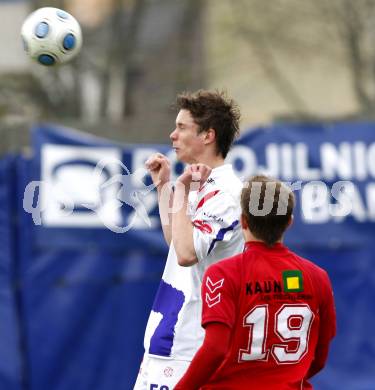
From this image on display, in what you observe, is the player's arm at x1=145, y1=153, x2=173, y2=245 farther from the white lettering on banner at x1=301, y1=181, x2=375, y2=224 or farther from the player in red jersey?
the white lettering on banner at x1=301, y1=181, x2=375, y2=224

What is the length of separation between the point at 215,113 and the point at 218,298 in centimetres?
156

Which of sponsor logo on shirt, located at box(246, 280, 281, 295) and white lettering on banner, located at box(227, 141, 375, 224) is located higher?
white lettering on banner, located at box(227, 141, 375, 224)

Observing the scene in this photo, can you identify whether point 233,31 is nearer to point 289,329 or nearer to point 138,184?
point 138,184

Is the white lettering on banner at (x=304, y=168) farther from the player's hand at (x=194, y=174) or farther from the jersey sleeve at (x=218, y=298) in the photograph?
the jersey sleeve at (x=218, y=298)

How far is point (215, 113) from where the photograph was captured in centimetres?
528

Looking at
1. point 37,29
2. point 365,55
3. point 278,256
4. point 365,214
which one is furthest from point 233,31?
point 278,256

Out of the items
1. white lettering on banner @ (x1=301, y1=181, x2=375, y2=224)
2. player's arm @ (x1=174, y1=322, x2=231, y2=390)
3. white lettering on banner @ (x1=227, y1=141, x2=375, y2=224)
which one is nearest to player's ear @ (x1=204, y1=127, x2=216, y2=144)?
player's arm @ (x1=174, y1=322, x2=231, y2=390)

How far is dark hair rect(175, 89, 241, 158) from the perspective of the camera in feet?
17.3

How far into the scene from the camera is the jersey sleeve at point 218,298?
396cm

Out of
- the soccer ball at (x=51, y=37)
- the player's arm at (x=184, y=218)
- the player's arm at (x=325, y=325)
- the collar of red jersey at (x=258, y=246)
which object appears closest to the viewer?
the collar of red jersey at (x=258, y=246)

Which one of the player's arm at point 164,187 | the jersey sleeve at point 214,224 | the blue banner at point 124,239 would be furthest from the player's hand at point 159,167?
the blue banner at point 124,239

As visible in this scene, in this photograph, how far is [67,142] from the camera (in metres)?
8.55

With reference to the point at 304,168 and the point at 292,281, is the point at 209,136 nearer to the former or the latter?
the point at 292,281

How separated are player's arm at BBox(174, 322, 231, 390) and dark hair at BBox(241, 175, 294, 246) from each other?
1.50 feet
